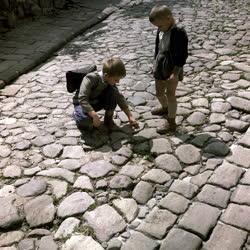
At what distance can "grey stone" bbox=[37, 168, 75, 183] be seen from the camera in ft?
13.0

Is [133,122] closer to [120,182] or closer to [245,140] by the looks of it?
[120,182]

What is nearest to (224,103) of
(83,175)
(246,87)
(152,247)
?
(246,87)

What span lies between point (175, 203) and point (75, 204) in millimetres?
871

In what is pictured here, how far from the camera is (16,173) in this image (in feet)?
13.4

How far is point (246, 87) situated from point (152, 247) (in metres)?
3.14

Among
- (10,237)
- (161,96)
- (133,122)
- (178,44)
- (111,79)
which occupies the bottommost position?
(10,237)

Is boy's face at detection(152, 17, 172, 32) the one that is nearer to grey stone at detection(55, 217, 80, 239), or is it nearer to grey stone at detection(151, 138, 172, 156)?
grey stone at detection(151, 138, 172, 156)

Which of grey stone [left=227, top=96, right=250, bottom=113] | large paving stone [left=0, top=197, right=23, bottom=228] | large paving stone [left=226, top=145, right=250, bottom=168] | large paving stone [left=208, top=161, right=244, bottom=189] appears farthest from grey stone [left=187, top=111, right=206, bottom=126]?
large paving stone [left=0, top=197, right=23, bottom=228]

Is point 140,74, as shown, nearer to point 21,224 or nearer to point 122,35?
point 122,35

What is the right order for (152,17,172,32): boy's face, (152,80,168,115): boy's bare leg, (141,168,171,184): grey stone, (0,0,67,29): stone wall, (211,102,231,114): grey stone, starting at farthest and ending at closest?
(0,0,67,29): stone wall, (211,102,231,114): grey stone, (152,80,168,115): boy's bare leg, (152,17,172,32): boy's face, (141,168,171,184): grey stone

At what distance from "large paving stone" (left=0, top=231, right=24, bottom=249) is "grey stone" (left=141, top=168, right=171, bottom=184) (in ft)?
4.04

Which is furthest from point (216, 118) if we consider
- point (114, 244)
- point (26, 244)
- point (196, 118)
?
point (26, 244)

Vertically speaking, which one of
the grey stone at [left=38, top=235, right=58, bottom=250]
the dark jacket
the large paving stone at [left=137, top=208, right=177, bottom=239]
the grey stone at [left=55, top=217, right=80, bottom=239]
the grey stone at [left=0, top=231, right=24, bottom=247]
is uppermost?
the dark jacket

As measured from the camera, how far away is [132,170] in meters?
4.04
